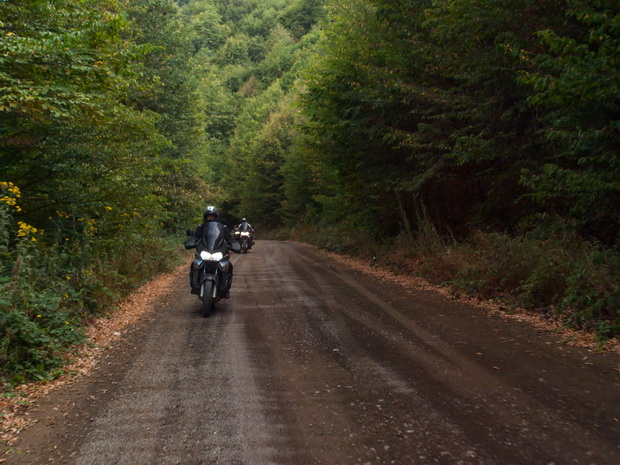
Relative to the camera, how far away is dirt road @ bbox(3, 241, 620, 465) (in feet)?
11.8

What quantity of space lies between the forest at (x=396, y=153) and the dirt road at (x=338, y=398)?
120cm

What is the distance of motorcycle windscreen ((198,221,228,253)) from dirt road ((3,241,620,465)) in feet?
5.70

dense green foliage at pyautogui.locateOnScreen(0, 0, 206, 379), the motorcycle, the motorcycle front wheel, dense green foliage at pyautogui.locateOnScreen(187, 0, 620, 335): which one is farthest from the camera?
the motorcycle

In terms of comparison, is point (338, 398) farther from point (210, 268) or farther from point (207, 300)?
point (210, 268)

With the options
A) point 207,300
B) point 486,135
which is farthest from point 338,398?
point 486,135

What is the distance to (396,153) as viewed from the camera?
1580cm

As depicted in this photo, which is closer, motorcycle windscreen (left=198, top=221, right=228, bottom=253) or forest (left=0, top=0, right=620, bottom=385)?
forest (left=0, top=0, right=620, bottom=385)

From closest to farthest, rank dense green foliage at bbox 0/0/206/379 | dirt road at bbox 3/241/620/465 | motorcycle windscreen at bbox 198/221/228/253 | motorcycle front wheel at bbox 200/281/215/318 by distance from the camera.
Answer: dirt road at bbox 3/241/620/465 → dense green foliage at bbox 0/0/206/379 → motorcycle front wheel at bbox 200/281/215/318 → motorcycle windscreen at bbox 198/221/228/253

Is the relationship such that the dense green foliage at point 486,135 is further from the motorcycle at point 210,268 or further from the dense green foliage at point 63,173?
the dense green foliage at point 63,173

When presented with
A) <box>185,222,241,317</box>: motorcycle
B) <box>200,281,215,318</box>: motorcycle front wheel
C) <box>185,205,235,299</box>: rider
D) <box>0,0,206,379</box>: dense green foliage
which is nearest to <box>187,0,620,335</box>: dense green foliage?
<box>185,205,235,299</box>: rider

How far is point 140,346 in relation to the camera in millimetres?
6852

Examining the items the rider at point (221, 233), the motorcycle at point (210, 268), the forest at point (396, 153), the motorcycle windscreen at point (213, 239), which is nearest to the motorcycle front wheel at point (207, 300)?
the motorcycle at point (210, 268)

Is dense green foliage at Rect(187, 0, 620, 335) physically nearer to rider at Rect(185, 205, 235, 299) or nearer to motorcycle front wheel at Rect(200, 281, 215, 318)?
rider at Rect(185, 205, 235, 299)

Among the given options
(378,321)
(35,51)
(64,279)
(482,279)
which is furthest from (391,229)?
(35,51)
